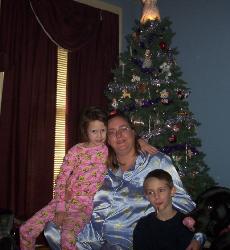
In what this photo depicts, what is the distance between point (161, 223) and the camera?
6.94ft

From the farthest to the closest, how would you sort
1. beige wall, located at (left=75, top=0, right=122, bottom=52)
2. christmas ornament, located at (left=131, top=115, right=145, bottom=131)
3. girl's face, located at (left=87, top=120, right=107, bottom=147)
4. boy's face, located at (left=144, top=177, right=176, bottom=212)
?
beige wall, located at (left=75, top=0, right=122, bottom=52) < christmas ornament, located at (left=131, top=115, right=145, bottom=131) < girl's face, located at (left=87, top=120, right=107, bottom=147) < boy's face, located at (left=144, top=177, right=176, bottom=212)

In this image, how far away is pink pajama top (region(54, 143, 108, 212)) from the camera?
2.52 meters

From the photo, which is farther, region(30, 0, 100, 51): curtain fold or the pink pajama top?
region(30, 0, 100, 51): curtain fold

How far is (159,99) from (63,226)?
90.0 inches

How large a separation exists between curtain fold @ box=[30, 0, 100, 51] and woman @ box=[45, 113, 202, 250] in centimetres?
238

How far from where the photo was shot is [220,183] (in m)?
4.50

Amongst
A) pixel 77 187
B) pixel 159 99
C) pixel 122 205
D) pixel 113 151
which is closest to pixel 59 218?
pixel 77 187

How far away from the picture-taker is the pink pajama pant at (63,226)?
2229 mm

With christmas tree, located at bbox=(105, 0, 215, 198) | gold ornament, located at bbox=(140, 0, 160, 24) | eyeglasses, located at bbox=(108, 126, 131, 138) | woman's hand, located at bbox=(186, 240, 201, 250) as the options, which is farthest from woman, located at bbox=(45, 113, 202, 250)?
gold ornament, located at bbox=(140, 0, 160, 24)

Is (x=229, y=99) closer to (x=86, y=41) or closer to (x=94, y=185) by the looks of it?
(x=86, y=41)

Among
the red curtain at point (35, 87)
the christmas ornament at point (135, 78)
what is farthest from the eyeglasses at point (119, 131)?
the red curtain at point (35, 87)

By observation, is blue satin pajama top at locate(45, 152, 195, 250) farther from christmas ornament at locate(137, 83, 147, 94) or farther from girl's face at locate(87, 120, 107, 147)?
christmas ornament at locate(137, 83, 147, 94)

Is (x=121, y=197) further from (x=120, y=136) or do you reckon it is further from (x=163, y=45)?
(x=163, y=45)

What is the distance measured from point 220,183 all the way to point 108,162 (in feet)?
8.03
